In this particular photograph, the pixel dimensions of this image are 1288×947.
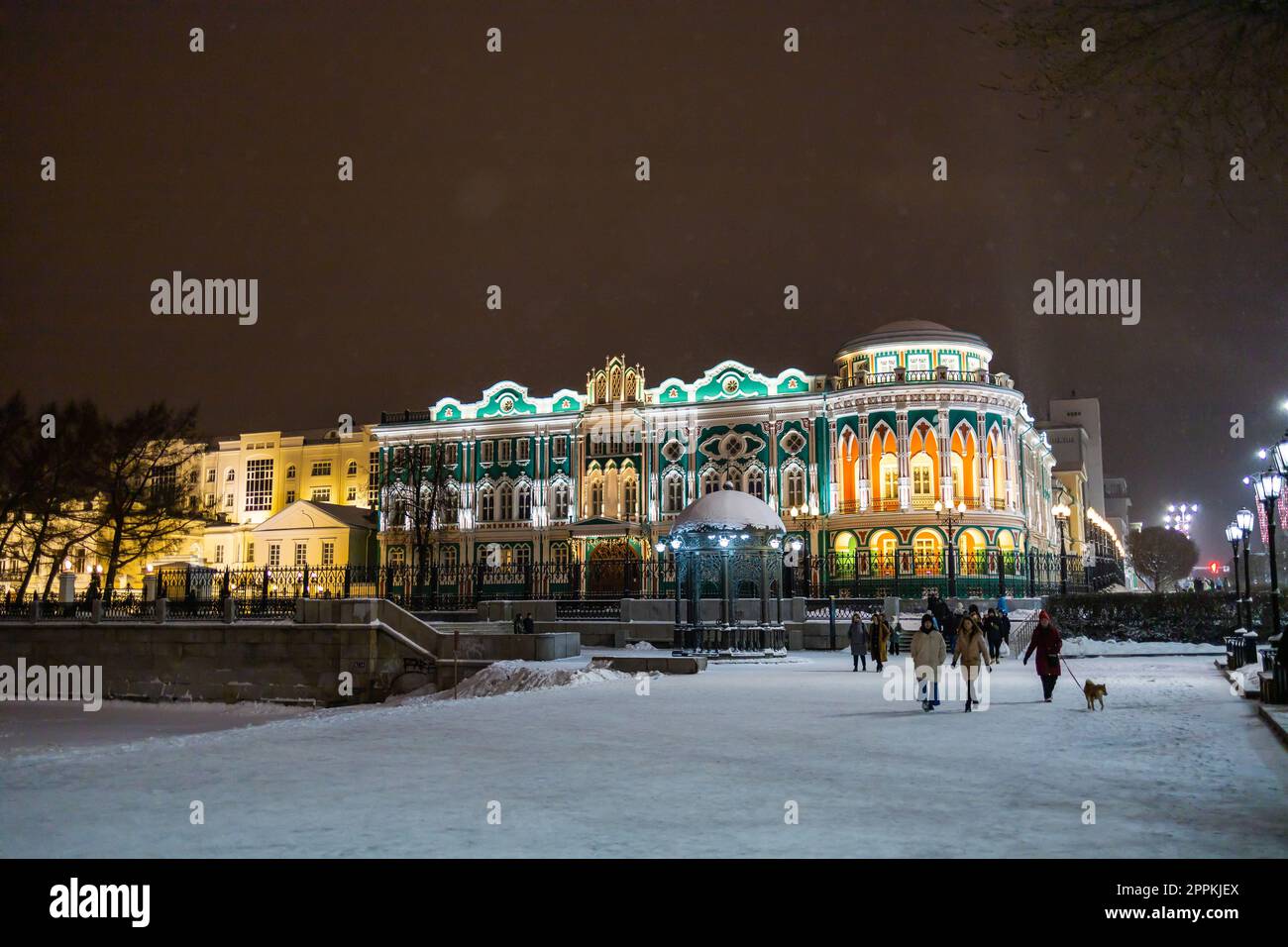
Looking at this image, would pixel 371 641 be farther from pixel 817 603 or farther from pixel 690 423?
pixel 690 423

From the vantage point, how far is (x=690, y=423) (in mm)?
58000

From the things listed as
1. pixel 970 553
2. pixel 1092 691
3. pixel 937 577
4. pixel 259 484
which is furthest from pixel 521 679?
pixel 259 484

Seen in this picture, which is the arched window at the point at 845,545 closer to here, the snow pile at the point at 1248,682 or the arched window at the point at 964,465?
the arched window at the point at 964,465

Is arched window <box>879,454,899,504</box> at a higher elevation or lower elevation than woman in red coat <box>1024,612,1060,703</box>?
higher

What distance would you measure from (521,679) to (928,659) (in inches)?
376

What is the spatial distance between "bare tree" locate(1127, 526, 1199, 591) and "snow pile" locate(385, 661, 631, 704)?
91400mm

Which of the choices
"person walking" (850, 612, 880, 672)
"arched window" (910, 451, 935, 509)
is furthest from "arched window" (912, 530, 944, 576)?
"person walking" (850, 612, 880, 672)

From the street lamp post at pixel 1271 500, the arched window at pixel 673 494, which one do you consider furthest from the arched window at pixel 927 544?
the street lamp post at pixel 1271 500

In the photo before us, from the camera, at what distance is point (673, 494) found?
58.1 meters

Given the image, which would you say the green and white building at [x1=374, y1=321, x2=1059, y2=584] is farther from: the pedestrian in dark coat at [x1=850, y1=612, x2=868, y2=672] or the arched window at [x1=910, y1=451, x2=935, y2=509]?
the pedestrian in dark coat at [x1=850, y1=612, x2=868, y2=672]

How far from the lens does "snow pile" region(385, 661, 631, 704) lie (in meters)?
21.8

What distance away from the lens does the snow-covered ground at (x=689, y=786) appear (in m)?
7.17

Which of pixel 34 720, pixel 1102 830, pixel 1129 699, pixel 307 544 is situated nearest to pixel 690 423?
pixel 307 544
